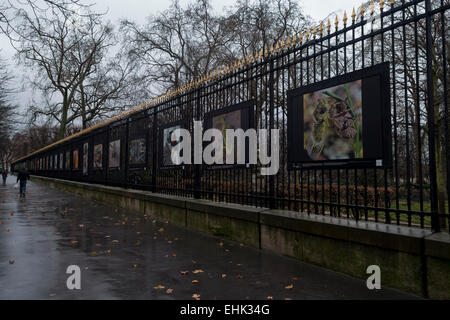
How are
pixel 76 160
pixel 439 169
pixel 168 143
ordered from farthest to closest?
1. pixel 76 160
2. pixel 439 169
3. pixel 168 143

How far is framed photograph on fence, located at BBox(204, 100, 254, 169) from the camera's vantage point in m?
6.97

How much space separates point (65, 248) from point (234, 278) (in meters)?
3.26

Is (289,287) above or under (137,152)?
under

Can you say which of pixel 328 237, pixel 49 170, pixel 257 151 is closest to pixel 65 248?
pixel 257 151

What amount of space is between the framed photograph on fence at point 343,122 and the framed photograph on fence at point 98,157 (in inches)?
459

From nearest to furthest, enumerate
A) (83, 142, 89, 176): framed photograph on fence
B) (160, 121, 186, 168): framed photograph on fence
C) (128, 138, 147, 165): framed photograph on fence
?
(160, 121, 186, 168): framed photograph on fence → (128, 138, 147, 165): framed photograph on fence → (83, 142, 89, 176): framed photograph on fence

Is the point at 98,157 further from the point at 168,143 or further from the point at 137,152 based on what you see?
the point at 168,143

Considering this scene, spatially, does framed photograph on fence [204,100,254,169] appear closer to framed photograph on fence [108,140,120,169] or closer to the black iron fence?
the black iron fence

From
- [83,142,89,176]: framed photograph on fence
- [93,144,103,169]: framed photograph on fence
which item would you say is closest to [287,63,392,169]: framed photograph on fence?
[93,144,103,169]: framed photograph on fence

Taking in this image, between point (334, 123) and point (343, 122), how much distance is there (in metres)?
0.16

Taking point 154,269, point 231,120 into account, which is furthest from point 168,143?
point 154,269

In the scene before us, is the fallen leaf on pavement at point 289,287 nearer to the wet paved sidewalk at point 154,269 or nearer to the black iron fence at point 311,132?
the wet paved sidewalk at point 154,269

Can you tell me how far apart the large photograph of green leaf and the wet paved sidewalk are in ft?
5.24

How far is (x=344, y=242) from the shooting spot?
4.47 m
